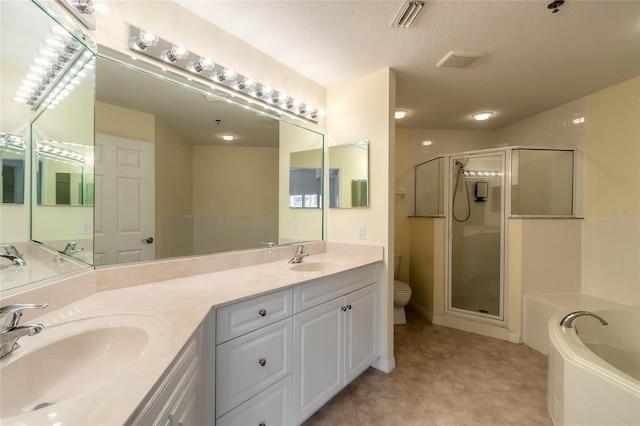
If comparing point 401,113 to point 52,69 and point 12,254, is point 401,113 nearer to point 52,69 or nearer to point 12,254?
point 52,69

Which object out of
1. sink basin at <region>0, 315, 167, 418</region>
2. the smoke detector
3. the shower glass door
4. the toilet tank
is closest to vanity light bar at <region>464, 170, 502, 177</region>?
the shower glass door

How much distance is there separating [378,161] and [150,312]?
1.72 meters

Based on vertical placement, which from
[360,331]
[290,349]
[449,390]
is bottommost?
[449,390]

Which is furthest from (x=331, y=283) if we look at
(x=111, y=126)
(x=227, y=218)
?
A: (x=111, y=126)

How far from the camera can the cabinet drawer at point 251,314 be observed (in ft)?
3.45

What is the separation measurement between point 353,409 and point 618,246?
8.69 feet

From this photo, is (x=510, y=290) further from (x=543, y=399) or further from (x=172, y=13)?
(x=172, y=13)

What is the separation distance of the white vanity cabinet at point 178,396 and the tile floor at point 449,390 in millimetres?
973

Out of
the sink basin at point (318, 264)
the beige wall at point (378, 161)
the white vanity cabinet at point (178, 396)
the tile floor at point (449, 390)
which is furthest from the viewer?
the beige wall at point (378, 161)

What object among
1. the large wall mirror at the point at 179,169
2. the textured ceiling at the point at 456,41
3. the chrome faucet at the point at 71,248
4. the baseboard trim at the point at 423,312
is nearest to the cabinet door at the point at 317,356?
the large wall mirror at the point at 179,169

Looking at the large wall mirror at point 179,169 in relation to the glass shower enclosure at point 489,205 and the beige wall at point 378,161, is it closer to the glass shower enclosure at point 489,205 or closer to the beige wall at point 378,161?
the beige wall at point 378,161

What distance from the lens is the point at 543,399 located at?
1717 millimetres

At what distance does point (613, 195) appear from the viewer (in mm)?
2293

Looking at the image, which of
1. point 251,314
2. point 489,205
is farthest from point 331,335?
point 489,205
